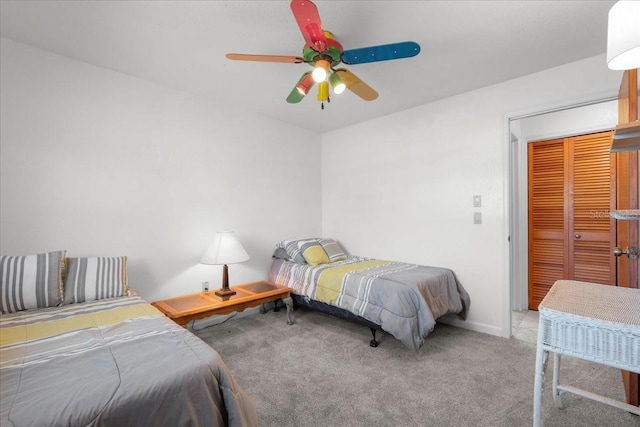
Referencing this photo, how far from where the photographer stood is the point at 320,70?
5.87ft

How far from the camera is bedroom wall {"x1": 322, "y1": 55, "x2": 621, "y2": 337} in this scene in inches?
105

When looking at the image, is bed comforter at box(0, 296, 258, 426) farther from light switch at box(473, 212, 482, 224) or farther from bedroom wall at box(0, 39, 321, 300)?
Result: light switch at box(473, 212, 482, 224)

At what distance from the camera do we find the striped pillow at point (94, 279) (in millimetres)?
2111

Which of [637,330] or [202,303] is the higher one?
[637,330]

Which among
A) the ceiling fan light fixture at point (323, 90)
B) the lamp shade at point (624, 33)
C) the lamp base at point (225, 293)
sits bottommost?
the lamp base at point (225, 293)

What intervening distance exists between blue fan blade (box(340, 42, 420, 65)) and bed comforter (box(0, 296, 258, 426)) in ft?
5.89

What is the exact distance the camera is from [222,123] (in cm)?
333

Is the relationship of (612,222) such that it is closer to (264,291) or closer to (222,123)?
(264,291)

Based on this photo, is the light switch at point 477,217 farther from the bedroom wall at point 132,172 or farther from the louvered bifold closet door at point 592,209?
the bedroom wall at point 132,172

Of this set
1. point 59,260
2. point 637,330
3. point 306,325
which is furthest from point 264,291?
point 637,330

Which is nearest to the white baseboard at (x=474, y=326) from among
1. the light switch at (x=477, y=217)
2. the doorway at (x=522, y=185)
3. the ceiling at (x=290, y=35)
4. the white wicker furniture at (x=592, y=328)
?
the doorway at (x=522, y=185)

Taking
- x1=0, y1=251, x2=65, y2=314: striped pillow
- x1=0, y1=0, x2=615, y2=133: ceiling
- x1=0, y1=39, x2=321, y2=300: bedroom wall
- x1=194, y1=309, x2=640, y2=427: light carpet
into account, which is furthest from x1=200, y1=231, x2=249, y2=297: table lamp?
x1=0, y1=0, x2=615, y2=133: ceiling

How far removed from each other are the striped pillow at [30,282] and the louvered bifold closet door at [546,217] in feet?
15.7

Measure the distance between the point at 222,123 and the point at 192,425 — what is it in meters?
2.92
